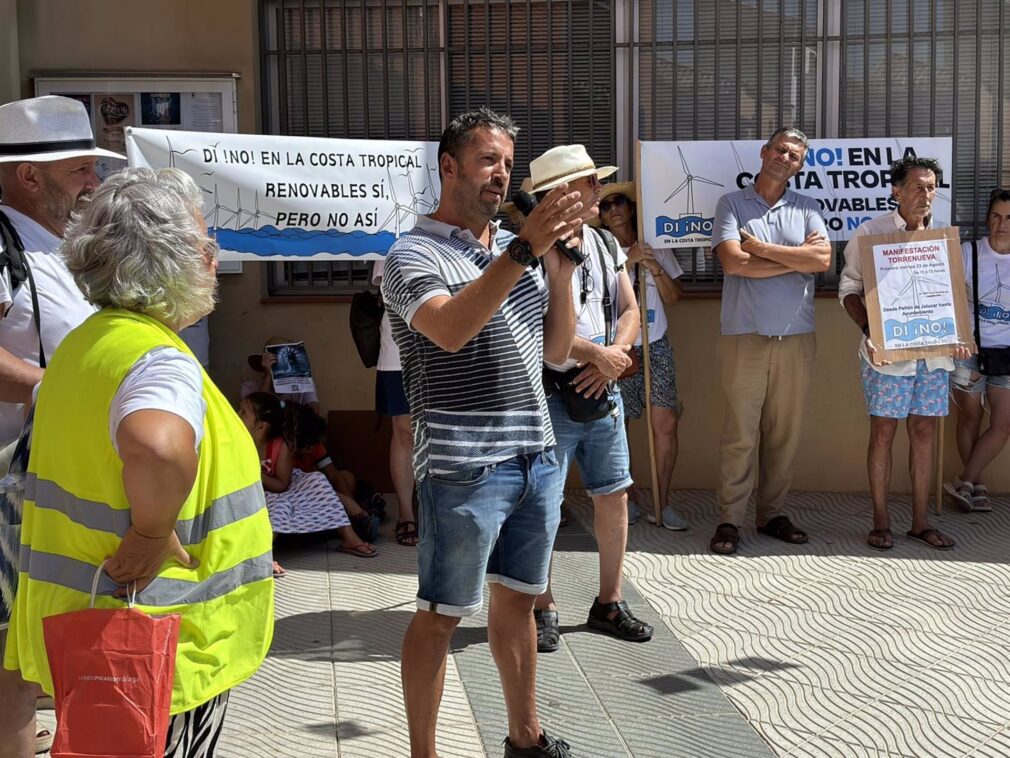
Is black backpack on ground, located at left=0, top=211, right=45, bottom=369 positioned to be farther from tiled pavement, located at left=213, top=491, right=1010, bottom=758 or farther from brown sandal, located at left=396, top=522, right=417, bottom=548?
brown sandal, located at left=396, top=522, right=417, bottom=548

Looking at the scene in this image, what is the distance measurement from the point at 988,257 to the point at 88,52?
5.59 m

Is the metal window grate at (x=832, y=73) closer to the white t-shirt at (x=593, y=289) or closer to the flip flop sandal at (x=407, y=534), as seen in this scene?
the flip flop sandal at (x=407, y=534)

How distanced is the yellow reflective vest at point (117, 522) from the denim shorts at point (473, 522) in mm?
809

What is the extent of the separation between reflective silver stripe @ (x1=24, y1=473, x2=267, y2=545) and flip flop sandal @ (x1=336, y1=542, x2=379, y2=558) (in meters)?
3.61

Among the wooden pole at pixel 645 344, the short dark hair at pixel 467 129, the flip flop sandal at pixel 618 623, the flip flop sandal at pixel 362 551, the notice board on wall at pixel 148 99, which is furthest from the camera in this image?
the notice board on wall at pixel 148 99

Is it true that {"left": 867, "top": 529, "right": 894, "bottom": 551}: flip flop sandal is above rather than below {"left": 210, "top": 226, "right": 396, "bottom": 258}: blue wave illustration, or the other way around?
below

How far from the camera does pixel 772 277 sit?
20.0 feet

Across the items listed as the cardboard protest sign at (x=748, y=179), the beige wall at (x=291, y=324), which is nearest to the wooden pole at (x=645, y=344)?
the cardboard protest sign at (x=748, y=179)

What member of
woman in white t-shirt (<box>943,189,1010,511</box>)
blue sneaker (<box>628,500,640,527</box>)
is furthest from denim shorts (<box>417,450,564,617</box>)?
woman in white t-shirt (<box>943,189,1010,511</box>)

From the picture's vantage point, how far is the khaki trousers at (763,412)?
244 inches

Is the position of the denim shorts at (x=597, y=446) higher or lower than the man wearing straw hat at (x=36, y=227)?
lower

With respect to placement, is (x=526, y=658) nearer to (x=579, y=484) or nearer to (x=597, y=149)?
(x=579, y=484)

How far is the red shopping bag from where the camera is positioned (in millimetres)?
2090

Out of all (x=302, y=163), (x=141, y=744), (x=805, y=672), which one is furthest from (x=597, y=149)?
(x=141, y=744)
